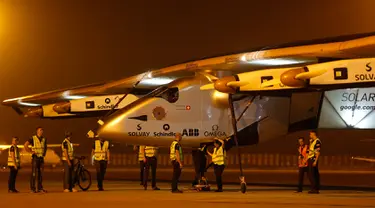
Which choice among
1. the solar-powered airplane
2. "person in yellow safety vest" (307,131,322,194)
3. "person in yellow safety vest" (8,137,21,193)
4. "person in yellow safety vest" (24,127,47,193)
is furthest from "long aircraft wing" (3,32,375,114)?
"person in yellow safety vest" (8,137,21,193)

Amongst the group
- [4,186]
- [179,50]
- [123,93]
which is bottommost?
[4,186]

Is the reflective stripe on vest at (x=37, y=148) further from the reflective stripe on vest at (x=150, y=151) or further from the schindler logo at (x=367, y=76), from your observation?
the schindler logo at (x=367, y=76)

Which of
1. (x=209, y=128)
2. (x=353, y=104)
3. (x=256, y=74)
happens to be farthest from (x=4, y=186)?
(x=353, y=104)

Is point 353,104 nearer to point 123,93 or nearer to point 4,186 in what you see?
point 123,93

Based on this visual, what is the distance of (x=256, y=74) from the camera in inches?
807

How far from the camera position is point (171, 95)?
76.0 feet

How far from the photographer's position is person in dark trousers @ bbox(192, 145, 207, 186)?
73.8 feet

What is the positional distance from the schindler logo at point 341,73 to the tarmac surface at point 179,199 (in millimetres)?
2948

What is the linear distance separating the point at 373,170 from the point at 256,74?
→ 69.3 ft

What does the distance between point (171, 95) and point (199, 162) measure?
7.16ft

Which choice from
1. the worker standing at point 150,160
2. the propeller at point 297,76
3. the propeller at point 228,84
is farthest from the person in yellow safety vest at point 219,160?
the propeller at point 297,76

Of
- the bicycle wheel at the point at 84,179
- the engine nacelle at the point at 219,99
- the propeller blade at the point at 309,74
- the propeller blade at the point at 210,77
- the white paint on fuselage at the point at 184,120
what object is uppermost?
the propeller blade at the point at 210,77

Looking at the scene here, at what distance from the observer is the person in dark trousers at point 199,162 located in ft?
73.8

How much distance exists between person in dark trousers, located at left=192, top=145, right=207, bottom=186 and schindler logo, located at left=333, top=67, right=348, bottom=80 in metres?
5.40
